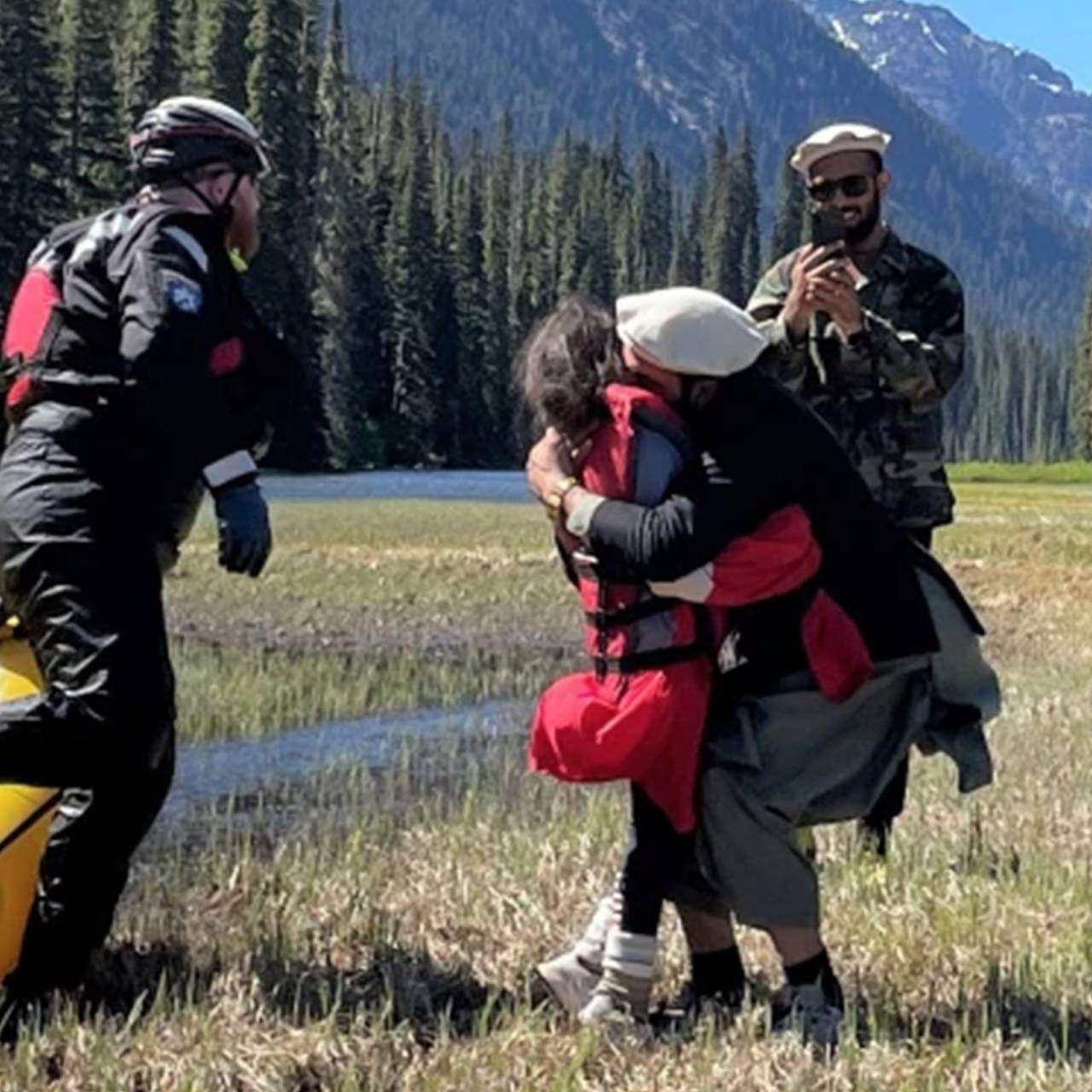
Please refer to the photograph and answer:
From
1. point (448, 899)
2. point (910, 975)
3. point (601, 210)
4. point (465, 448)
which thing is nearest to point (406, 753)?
point (448, 899)

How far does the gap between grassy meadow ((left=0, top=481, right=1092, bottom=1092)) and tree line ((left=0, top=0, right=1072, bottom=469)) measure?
21312mm

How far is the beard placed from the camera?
6.11 m

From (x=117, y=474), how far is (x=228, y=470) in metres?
0.28

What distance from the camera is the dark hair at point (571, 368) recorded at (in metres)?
4.72

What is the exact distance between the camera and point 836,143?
19.5 feet

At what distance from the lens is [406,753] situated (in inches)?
421

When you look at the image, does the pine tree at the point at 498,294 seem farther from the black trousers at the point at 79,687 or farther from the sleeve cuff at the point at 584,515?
the sleeve cuff at the point at 584,515

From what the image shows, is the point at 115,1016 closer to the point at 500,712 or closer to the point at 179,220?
the point at 179,220

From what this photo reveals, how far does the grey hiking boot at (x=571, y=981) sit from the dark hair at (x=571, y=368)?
1238 millimetres

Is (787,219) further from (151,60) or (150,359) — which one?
(150,359)

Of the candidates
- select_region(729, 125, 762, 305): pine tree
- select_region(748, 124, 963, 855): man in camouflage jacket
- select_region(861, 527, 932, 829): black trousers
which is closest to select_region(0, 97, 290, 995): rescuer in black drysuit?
select_region(748, 124, 963, 855): man in camouflage jacket

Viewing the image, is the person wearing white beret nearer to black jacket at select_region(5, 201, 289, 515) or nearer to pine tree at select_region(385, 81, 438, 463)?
black jacket at select_region(5, 201, 289, 515)

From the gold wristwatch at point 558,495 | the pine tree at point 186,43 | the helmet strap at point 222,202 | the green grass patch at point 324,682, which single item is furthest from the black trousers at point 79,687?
the pine tree at point 186,43

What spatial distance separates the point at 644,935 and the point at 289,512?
1109 inches
